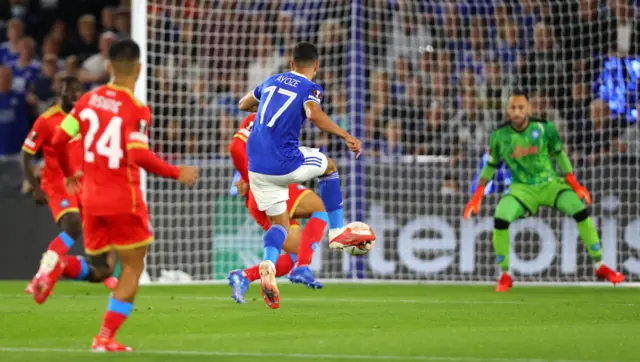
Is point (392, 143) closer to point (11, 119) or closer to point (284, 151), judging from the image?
point (11, 119)

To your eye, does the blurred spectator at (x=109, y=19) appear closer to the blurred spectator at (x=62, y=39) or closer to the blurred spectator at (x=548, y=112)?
the blurred spectator at (x=62, y=39)

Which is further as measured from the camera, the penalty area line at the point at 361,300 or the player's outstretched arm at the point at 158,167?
the penalty area line at the point at 361,300

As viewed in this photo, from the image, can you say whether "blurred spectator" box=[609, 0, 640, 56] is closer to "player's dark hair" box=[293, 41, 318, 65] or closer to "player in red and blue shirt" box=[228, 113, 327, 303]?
"player in red and blue shirt" box=[228, 113, 327, 303]

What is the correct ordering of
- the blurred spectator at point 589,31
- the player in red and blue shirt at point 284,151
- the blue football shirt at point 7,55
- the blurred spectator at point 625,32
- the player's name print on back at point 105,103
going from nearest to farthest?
1. the player's name print on back at point 105,103
2. the player in red and blue shirt at point 284,151
3. the blurred spectator at point 625,32
4. the blurred spectator at point 589,31
5. the blue football shirt at point 7,55

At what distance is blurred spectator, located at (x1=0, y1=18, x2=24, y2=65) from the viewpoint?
632 inches

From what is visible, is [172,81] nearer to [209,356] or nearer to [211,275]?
[211,275]

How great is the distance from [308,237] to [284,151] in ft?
6.20

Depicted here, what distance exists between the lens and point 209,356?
18.6 feet

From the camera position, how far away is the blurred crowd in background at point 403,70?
13.8 metres

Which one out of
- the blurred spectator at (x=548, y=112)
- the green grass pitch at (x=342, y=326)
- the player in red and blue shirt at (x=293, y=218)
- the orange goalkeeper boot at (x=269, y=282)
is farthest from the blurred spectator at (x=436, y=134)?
the orange goalkeeper boot at (x=269, y=282)

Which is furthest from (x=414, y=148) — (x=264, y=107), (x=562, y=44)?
(x=264, y=107)

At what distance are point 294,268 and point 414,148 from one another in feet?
14.5

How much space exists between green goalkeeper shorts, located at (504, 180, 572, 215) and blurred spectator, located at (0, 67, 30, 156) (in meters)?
6.52

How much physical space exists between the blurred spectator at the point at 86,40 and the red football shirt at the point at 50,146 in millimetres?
5394
